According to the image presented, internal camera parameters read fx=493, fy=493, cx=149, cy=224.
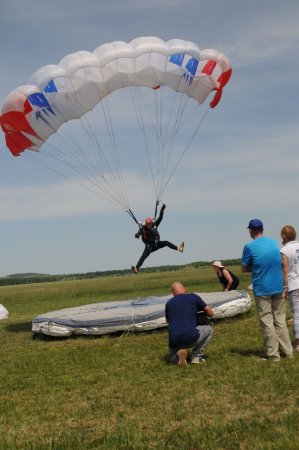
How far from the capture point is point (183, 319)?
8047 mm

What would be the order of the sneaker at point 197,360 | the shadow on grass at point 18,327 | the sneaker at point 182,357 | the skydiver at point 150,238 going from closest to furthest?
the sneaker at point 182,357 < the sneaker at point 197,360 < the skydiver at point 150,238 < the shadow on grass at point 18,327

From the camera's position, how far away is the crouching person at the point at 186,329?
7.91 meters

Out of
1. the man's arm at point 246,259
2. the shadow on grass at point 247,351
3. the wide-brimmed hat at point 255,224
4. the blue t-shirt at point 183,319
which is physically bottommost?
the shadow on grass at point 247,351

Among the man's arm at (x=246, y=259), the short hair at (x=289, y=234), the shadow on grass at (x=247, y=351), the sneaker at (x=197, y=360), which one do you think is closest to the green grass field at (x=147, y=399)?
the shadow on grass at (x=247, y=351)

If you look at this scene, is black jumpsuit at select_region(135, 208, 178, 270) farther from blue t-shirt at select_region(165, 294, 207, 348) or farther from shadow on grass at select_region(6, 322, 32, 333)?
blue t-shirt at select_region(165, 294, 207, 348)

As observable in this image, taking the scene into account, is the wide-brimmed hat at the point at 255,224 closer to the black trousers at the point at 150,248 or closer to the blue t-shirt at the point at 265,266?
the blue t-shirt at the point at 265,266

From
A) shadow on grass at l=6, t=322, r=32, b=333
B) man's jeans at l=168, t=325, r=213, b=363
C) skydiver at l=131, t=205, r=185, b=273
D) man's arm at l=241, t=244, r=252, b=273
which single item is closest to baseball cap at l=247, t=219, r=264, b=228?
man's arm at l=241, t=244, r=252, b=273

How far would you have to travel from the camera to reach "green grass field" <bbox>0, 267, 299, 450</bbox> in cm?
450

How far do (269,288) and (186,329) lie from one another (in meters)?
1.47

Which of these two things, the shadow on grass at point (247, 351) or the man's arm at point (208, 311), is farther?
the shadow on grass at point (247, 351)

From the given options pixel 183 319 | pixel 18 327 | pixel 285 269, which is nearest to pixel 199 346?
pixel 183 319

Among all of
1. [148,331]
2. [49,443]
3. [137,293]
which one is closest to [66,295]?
[137,293]

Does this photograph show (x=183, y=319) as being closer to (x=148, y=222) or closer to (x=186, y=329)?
(x=186, y=329)

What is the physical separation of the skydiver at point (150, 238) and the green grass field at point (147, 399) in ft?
12.2
